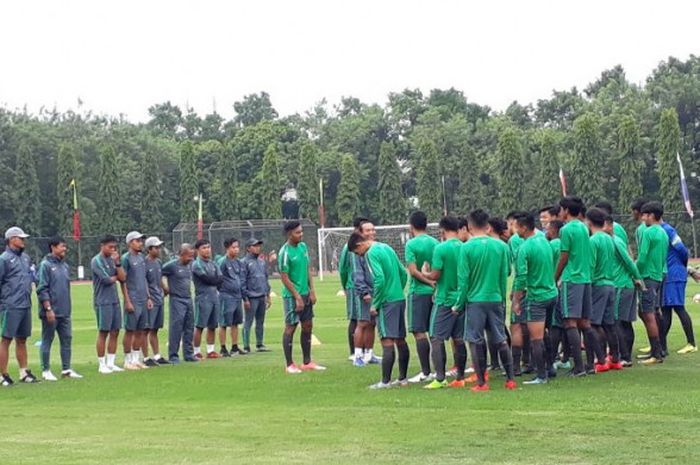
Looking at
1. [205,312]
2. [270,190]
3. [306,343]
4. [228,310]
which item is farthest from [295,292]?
[270,190]

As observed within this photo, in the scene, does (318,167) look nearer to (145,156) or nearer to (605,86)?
(145,156)

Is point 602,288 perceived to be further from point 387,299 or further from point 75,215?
point 75,215

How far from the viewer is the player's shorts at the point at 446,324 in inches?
562

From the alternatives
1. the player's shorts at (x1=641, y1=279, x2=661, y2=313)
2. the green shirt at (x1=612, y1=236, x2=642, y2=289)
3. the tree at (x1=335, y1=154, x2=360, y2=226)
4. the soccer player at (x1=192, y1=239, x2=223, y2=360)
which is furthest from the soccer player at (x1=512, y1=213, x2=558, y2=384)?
the tree at (x1=335, y1=154, x2=360, y2=226)

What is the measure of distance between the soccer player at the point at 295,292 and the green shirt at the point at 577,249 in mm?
3813

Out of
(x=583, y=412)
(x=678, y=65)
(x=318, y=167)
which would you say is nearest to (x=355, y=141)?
(x=318, y=167)

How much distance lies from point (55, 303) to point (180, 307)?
9.25ft

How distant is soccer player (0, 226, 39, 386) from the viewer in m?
17.0

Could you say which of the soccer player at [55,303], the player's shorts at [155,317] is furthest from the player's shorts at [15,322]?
the player's shorts at [155,317]

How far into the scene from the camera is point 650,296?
1619cm

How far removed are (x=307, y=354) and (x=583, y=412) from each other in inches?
241

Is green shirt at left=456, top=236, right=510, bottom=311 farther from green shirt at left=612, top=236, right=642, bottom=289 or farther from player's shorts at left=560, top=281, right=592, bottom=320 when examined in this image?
green shirt at left=612, top=236, right=642, bottom=289

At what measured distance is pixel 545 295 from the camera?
47.1 feet

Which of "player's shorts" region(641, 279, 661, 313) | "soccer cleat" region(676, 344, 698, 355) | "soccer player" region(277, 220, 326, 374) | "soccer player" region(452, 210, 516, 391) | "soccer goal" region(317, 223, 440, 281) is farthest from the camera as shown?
"soccer goal" region(317, 223, 440, 281)
